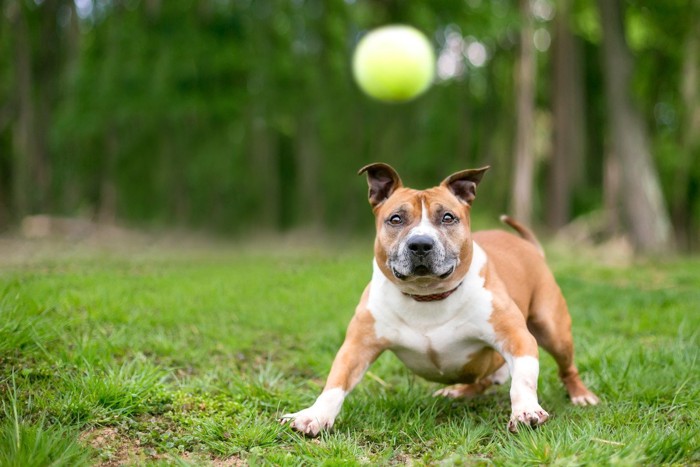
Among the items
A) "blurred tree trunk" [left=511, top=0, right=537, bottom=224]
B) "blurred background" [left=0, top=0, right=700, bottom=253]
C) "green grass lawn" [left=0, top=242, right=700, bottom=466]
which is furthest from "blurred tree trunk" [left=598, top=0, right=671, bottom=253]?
"green grass lawn" [left=0, top=242, right=700, bottom=466]

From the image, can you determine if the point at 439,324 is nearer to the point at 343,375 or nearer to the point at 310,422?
the point at 343,375

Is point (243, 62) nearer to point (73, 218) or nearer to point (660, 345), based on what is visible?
point (73, 218)

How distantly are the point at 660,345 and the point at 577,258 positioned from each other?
6.61 metres

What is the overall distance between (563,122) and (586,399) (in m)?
11.1

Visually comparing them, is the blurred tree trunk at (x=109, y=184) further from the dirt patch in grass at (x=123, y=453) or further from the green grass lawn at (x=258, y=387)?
the dirt patch in grass at (x=123, y=453)

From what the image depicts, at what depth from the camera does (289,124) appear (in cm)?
1388

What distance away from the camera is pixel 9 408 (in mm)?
3379

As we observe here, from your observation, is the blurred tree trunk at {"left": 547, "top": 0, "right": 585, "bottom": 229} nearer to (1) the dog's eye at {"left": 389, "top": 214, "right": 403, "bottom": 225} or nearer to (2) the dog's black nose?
(1) the dog's eye at {"left": 389, "top": 214, "right": 403, "bottom": 225}

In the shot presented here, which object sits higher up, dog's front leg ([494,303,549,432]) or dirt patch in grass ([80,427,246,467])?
dog's front leg ([494,303,549,432])

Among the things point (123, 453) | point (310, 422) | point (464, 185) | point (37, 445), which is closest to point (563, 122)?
point (464, 185)

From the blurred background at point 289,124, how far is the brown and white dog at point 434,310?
315 inches

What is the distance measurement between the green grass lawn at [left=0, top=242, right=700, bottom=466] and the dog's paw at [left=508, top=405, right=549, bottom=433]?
6 centimetres

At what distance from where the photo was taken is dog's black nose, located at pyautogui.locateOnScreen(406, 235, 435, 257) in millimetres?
3467

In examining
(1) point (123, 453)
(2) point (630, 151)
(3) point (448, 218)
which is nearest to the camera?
(1) point (123, 453)
